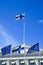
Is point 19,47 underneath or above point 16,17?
underneath

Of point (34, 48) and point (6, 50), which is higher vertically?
point (6, 50)

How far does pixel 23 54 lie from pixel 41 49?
3.45m

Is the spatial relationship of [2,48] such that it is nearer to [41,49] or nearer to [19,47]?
[19,47]

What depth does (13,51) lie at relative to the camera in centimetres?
6072

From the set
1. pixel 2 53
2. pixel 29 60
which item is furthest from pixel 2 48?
pixel 29 60

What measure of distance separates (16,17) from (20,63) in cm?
926

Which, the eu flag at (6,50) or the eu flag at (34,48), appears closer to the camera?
the eu flag at (34,48)

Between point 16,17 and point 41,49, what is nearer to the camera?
point 16,17

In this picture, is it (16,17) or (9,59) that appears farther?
(9,59)

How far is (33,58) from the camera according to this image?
60.0 metres

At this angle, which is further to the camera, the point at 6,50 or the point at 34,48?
the point at 6,50

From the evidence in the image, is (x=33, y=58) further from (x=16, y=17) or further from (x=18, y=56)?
(x=16, y=17)

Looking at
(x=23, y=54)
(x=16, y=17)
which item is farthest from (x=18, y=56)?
(x=16, y=17)

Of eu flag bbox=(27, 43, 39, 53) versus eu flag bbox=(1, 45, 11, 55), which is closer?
eu flag bbox=(27, 43, 39, 53)
